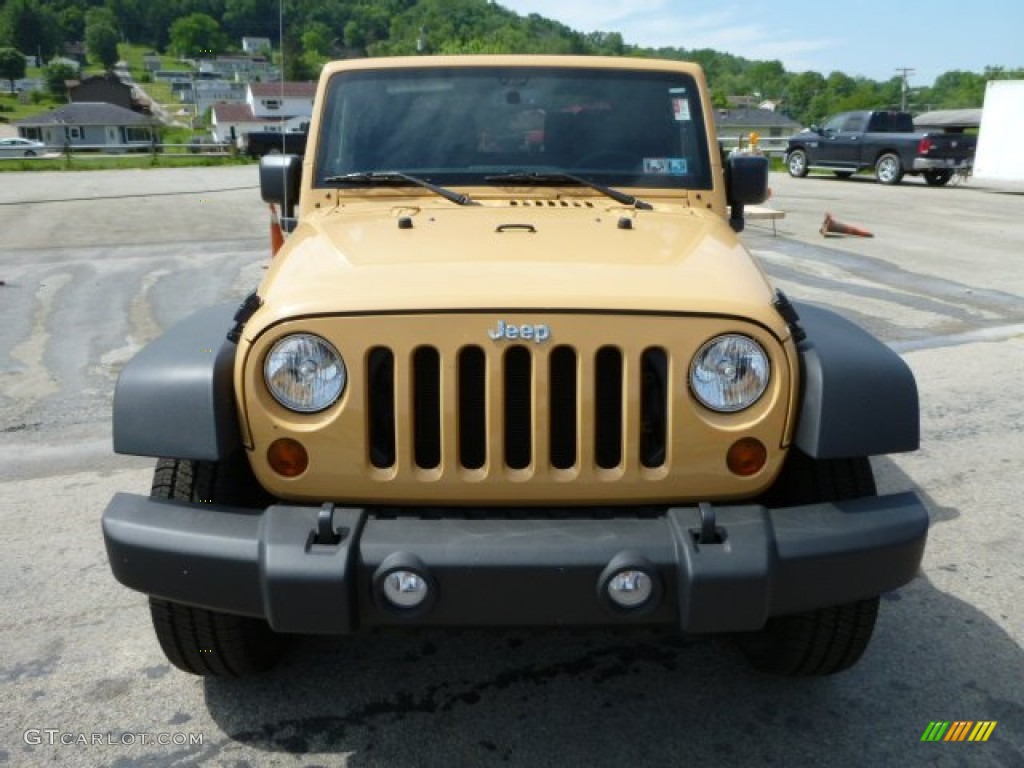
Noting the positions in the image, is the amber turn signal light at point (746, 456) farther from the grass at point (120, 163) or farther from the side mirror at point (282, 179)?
the grass at point (120, 163)

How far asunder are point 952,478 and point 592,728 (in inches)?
110

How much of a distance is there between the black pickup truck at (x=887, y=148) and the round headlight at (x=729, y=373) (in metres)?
23.4

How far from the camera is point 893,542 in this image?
2387 mm

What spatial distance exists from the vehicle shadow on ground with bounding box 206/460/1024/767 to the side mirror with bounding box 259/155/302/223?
5.92 ft

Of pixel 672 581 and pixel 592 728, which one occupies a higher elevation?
pixel 672 581

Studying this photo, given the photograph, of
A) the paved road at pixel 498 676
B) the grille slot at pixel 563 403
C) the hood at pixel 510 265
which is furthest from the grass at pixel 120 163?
the grille slot at pixel 563 403

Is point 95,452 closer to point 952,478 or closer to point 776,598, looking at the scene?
point 776,598

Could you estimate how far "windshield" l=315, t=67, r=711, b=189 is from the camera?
12.3ft

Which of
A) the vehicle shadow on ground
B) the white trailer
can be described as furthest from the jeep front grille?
the white trailer

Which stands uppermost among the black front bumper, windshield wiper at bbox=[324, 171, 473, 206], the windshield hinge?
windshield wiper at bbox=[324, 171, 473, 206]

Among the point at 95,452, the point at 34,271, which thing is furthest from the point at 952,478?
the point at 34,271

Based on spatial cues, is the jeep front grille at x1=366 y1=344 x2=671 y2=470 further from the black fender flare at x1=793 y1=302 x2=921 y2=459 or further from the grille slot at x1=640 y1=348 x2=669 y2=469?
the black fender flare at x1=793 y1=302 x2=921 y2=459

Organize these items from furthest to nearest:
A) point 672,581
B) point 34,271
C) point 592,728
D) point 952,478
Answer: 1. point 34,271
2. point 952,478
3. point 592,728
4. point 672,581

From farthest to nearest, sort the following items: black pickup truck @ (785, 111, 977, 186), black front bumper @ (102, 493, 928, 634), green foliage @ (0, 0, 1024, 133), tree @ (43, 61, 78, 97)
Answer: tree @ (43, 61, 78, 97)
black pickup truck @ (785, 111, 977, 186)
green foliage @ (0, 0, 1024, 133)
black front bumper @ (102, 493, 928, 634)
